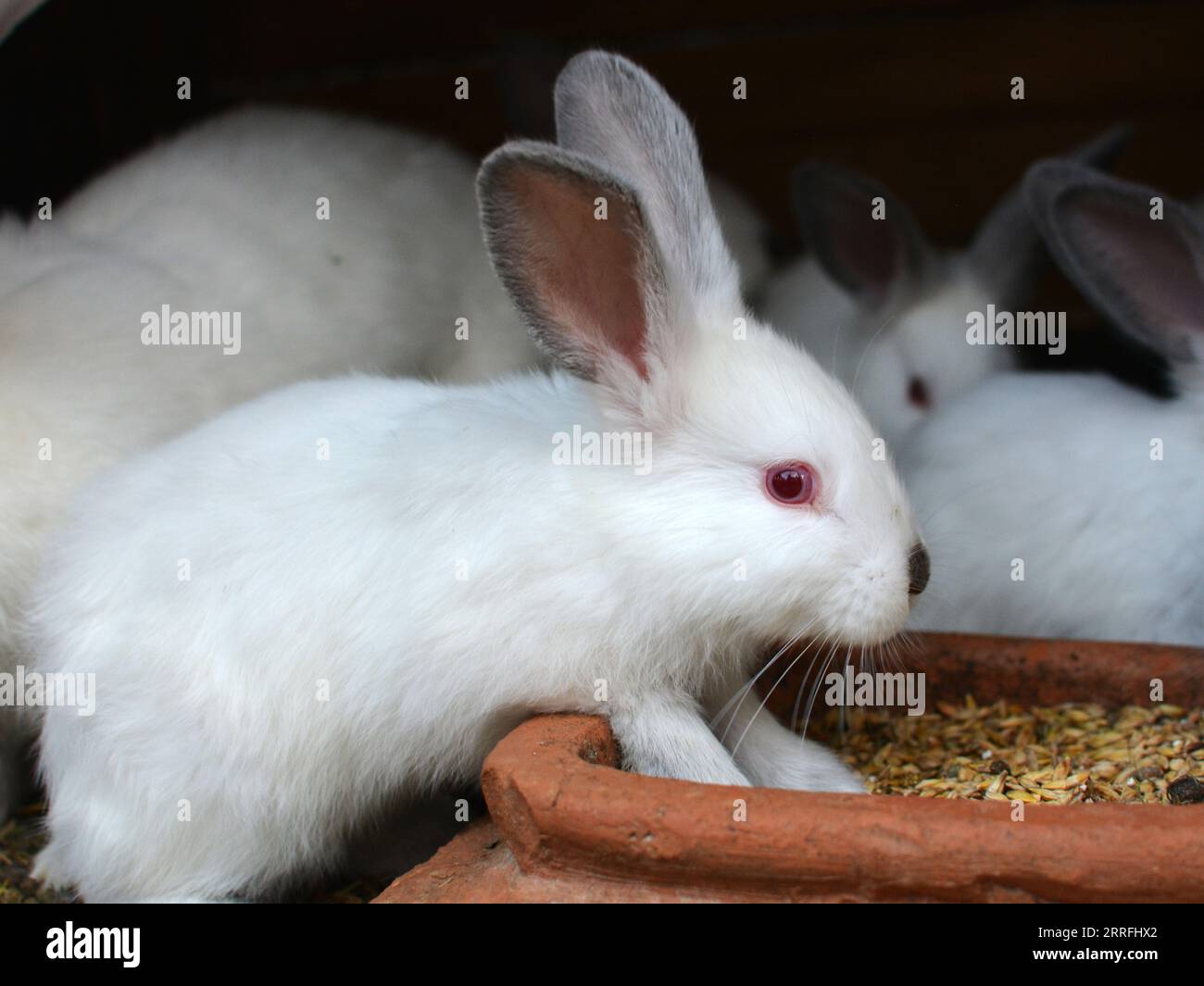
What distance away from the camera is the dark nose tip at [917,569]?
2.07 metres

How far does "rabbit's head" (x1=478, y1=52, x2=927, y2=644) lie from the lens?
1981 millimetres

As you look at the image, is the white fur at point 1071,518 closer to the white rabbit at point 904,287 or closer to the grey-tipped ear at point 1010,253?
the white rabbit at point 904,287

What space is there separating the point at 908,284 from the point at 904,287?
0.01 metres

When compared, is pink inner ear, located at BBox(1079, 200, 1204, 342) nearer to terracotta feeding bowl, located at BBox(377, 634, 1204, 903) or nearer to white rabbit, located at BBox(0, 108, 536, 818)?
white rabbit, located at BBox(0, 108, 536, 818)

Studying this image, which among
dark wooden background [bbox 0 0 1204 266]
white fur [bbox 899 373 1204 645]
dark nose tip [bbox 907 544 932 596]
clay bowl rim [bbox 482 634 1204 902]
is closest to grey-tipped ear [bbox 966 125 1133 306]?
dark wooden background [bbox 0 0 1204 266]

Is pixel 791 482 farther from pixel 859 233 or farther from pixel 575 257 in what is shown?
pixel 859 233

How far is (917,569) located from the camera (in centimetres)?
209

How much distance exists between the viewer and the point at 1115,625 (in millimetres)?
3129

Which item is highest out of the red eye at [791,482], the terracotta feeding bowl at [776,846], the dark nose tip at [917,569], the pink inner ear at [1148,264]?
the pink inner ear at [1148,264]

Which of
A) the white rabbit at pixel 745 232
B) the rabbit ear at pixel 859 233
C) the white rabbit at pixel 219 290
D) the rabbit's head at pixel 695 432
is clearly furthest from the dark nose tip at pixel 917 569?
the white rabbit at pixel 745 232

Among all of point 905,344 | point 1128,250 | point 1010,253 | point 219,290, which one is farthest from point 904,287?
point 219,290

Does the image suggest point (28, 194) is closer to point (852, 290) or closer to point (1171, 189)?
point (852, 290)

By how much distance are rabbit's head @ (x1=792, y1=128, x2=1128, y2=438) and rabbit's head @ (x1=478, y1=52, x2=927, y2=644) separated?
2.11 m
